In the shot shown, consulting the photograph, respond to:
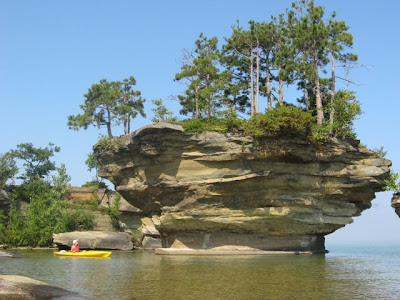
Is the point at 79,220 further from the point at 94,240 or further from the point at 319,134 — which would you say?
the point at 319,134

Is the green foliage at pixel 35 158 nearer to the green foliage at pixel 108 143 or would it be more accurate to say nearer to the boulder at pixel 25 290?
the green foliage at pixel 108 143

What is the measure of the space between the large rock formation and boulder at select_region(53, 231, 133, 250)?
7.48 metres

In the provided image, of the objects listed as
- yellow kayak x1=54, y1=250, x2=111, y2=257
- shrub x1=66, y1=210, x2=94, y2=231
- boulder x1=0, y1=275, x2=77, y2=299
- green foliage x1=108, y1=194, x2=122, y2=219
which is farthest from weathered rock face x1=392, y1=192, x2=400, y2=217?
shrub x1=66, y1=210, x2=94, y2=231

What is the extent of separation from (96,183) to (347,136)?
134 feet

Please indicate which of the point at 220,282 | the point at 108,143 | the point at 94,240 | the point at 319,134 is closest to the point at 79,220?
the point at 94,240

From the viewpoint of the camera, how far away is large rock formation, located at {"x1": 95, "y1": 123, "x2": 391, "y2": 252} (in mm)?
34219

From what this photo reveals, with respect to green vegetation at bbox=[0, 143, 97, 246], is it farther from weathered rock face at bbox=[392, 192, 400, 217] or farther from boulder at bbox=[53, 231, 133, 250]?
weathered rock face at bbox=[392, 192, 400, 217]

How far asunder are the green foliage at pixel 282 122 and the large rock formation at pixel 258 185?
30.5 inches

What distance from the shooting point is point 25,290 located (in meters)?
12.6

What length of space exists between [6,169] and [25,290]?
42.7 meters

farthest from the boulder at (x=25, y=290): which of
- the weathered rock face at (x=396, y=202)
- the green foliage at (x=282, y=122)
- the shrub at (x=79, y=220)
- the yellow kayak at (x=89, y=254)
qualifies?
the shrub at (x=79, y=220)

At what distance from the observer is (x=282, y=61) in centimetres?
3850

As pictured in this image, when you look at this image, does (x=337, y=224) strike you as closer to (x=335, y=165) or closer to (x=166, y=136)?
(x=335, y=165)

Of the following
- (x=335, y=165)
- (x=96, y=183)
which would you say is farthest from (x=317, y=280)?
(x=96, y=183)
